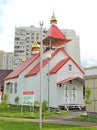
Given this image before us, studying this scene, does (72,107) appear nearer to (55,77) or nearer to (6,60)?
(55,77)

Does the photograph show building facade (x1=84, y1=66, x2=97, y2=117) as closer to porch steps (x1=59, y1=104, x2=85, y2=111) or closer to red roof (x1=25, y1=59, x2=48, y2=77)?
porch steps (x1=59, y1=104, x2=85, y2=111)

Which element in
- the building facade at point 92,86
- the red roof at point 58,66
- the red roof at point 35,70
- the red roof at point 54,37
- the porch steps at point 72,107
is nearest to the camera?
the building facade at point 92,86

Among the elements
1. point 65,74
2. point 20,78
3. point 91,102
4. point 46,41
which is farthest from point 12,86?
point 91,102

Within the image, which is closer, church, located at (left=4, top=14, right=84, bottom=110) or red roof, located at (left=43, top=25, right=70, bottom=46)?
church, located at (left=4, top=14, right=84, bottom=110)

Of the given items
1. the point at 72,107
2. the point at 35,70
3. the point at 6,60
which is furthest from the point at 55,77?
the point at 6,60

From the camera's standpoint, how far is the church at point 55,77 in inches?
1435

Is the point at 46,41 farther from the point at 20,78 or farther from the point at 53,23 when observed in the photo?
the point at 20,78

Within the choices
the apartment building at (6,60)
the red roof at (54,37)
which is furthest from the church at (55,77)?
the apartment building at (6,60)

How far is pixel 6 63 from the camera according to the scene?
123750mm

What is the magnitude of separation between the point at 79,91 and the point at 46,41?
9.55 meters

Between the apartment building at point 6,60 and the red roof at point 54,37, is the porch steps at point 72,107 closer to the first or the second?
the red roof at point 54,37

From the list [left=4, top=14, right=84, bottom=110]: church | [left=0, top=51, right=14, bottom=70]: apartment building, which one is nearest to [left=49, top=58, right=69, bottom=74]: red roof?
[left=4, top=14, right=84, bottom=110]: church

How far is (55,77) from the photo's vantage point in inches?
1448

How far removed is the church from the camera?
36438 mm
